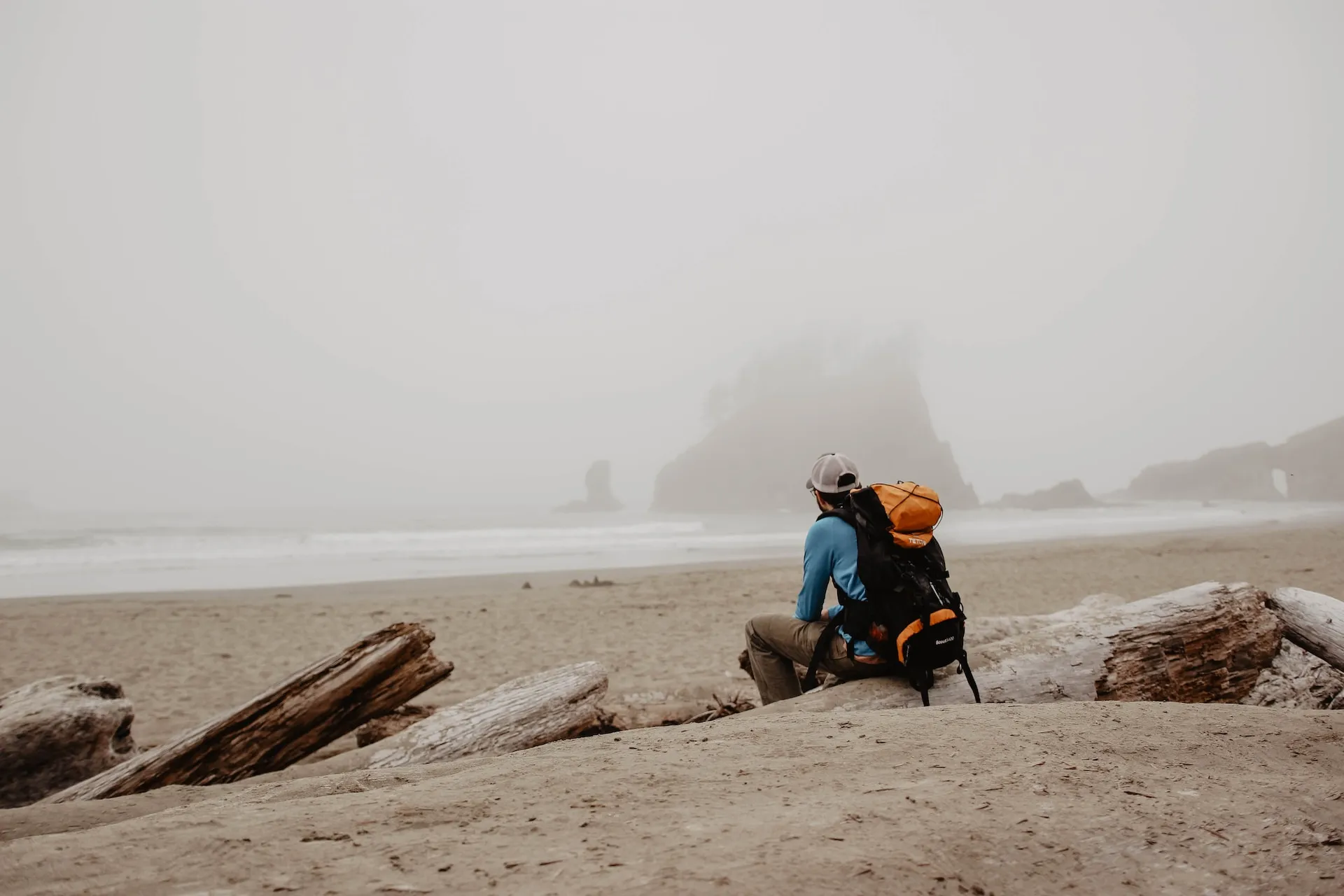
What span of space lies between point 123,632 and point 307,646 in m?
3.09

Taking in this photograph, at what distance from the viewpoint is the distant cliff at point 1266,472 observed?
84.5 meters

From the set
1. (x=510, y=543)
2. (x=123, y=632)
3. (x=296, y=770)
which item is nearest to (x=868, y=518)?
(x=296, y=770)

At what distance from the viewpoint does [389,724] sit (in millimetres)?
4816

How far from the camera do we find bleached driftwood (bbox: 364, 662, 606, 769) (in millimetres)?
3668

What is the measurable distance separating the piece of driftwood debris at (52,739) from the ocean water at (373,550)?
481 inches

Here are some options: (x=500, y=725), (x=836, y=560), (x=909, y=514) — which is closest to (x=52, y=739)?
(x=500, y=725)

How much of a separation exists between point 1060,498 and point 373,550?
7096 centimetres

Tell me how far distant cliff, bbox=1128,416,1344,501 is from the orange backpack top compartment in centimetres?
10040

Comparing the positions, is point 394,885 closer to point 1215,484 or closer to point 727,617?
point 727,617

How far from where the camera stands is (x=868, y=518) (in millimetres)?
3568

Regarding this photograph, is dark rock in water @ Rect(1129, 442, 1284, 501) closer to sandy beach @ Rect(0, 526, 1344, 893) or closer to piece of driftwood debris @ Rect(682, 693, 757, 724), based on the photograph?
piece of driftwood debris @ Rect(682, 693, 757, 724)

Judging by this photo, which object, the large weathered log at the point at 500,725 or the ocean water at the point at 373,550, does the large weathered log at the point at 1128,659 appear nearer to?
the large weathered log at the point at 500,725

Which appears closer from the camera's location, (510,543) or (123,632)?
(123,632)

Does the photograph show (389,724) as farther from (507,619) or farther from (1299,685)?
(507,619)
